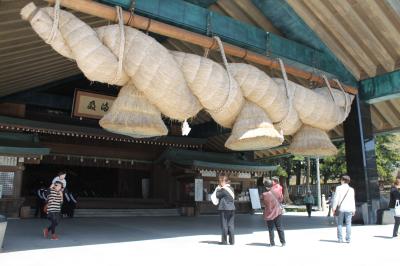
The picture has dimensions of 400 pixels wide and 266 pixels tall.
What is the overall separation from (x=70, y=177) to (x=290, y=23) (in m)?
15.0

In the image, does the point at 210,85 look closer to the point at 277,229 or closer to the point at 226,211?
the point at 226,211

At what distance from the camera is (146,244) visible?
607cm

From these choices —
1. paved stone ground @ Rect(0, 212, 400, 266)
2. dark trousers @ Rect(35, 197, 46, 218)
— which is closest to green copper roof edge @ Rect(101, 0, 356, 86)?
paved stone ground @ Rect(0, 212, 400, 266)

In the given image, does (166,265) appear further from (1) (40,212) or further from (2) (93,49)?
(1) (40,212)

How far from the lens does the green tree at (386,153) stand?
29.1 m

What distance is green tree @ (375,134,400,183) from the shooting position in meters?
29.1

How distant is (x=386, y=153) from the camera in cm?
2975

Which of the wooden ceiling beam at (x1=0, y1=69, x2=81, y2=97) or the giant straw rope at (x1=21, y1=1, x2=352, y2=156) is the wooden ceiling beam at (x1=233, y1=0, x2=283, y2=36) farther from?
the wooden ceiling beam at (x1=0, y1=69, x2=81, y2=97)

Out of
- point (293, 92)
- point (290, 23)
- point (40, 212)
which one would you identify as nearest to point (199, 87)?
point (293, 92)

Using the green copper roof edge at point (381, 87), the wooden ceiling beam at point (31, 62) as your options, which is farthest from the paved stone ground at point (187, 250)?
the wooden ceiling beam at point (31, 62)

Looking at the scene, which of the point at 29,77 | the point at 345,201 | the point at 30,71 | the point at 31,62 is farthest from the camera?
the point at 29,77

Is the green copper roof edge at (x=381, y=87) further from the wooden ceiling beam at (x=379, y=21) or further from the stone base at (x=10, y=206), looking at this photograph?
the stone base at (x=10, y=206)

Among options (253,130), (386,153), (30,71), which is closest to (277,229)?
(253,130)

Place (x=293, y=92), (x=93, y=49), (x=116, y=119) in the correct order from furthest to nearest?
(x=293, y=92), (x=116, y=119), (x=93, y=49)
